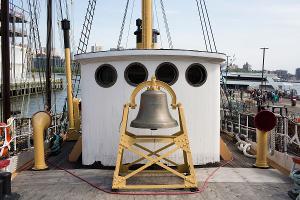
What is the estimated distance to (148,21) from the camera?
8.56 meters

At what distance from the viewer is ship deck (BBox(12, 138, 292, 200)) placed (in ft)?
19.7

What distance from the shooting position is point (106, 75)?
27.3 ft

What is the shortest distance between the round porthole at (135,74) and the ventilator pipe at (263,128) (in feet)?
9.69

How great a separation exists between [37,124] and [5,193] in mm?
2599

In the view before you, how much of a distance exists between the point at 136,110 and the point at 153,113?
1.68 m

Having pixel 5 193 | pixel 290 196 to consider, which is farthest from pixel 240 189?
pixel 5 193

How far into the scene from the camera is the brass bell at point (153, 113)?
618 centimetres

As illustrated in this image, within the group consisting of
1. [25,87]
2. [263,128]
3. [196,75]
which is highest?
[196,75]

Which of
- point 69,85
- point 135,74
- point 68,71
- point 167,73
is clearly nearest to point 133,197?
point 135,74

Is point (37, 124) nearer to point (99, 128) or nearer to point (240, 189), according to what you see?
point (99, 128)

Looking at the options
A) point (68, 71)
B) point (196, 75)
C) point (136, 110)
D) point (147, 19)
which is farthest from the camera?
point (68, 71)

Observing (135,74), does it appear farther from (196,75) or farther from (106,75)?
(196,75)

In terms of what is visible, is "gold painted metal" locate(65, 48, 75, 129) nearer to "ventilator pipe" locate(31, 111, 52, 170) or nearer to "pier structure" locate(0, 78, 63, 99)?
"pier structure" locate(0, 78, 63, 99)

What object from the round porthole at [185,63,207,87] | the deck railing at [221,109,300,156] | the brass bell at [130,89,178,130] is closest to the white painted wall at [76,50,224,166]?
the round porthole at [185,63,207,87]
